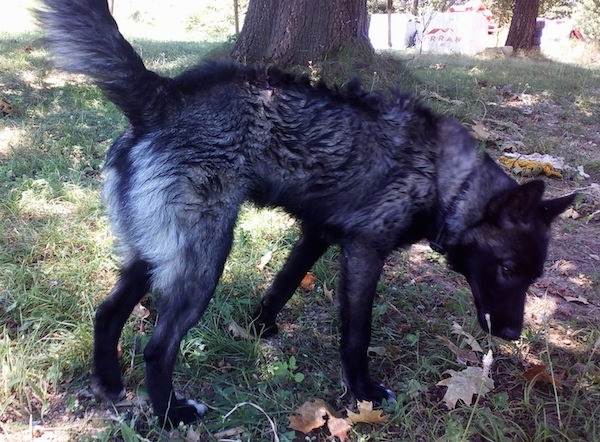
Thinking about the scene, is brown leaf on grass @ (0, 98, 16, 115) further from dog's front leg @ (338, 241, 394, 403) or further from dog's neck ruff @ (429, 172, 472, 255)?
dog's neck ruff @ (429, 172, 472, 255)

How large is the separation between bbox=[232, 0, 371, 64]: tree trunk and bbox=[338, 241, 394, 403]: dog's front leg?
13.2ft

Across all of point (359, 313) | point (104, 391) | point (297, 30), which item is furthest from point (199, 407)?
point (297, 30)

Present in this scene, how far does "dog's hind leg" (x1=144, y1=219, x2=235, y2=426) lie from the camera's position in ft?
7.34

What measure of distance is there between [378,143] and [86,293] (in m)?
1.71

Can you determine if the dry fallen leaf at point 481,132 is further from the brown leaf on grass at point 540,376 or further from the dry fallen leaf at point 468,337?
the brown leaf on grass at point 540,376

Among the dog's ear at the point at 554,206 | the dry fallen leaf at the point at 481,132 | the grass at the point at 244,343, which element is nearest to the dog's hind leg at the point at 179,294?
the grass at the point at 244,343

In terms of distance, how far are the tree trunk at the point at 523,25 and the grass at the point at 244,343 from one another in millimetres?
10883

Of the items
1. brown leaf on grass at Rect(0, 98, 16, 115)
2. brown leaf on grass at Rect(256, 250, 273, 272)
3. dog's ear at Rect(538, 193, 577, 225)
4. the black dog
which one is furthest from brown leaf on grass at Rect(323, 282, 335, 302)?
brown leaf on grass at Rect(0, 98, 16, 115)

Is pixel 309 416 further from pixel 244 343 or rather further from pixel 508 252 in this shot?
pixel 508 252

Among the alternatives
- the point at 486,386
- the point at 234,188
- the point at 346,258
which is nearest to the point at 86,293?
the point at 234,188

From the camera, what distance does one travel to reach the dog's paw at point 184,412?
7.49 ft

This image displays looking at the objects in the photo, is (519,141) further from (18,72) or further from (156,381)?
(18,72)

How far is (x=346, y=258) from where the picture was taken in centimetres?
258

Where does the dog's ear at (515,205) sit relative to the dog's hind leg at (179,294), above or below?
above
